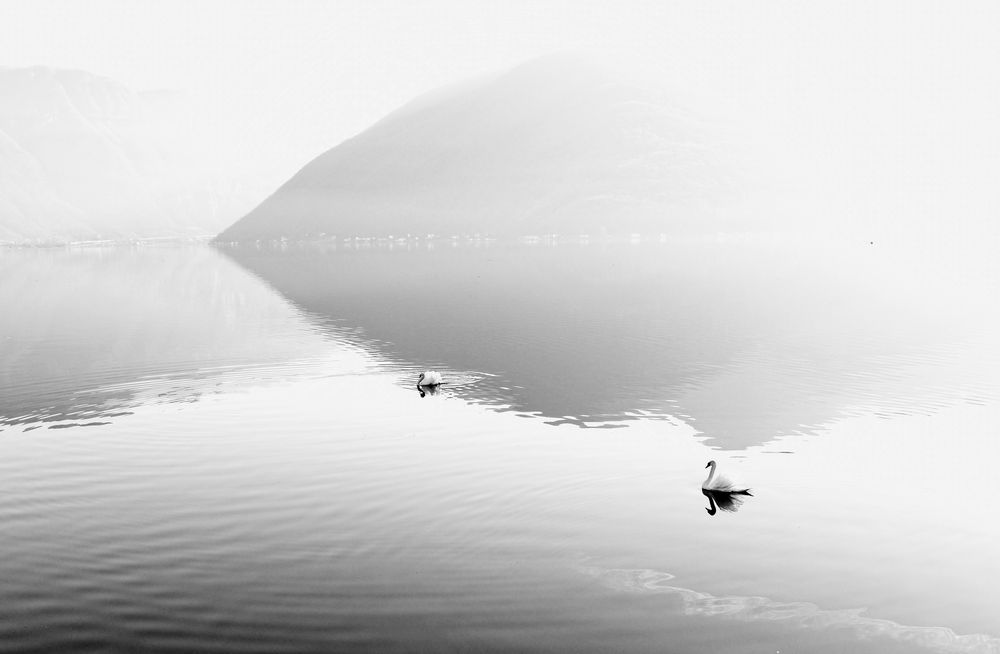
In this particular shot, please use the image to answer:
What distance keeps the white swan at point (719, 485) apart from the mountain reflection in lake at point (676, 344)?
27.1 ft

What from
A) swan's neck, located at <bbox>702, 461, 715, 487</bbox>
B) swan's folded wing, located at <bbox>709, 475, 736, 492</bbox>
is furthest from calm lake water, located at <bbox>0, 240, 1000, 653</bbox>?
swan's folded wing, located at <bbox>709, 475, 736, 492</bbox>

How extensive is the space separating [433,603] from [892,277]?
15126 cm

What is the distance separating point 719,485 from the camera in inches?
1239

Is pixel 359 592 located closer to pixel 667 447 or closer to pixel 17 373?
pixel 667 447

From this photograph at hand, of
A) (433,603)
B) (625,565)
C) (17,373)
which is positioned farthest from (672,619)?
(17,373)

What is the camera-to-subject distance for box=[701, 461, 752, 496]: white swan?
31312mm

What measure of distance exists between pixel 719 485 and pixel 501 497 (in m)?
8.39

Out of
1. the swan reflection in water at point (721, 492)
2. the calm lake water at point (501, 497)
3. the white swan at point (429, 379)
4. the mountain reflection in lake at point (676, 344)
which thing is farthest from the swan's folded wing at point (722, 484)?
the white swan at point (429, 379)

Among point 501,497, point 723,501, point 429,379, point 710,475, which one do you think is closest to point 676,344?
point 429,379

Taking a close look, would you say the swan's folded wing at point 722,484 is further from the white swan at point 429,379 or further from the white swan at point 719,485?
the white swan at point 429,379

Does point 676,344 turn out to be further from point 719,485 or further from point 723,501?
point 723,501

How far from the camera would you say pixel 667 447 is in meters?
39.3

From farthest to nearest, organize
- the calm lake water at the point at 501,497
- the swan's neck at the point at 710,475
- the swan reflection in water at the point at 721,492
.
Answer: the swan's neck at the point at 710,475 < the swan reflection in water at the point at 721,492 < the calm lake water at the point at 501,497

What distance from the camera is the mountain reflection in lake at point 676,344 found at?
49.8 metres
